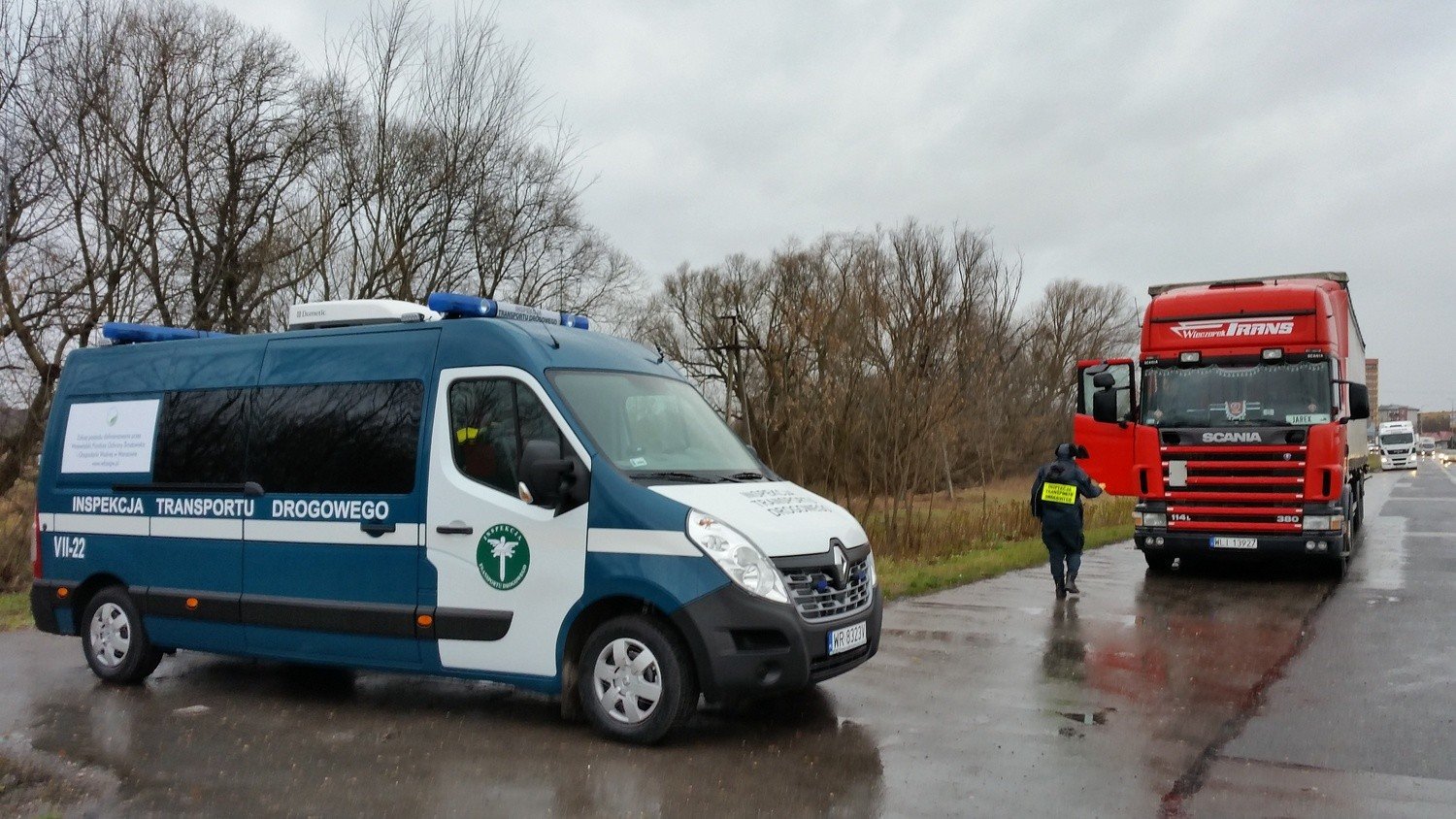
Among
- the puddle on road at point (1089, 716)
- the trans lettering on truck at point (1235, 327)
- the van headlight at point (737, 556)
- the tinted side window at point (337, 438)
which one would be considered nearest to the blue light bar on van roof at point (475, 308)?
the tinted side window at point (337, 438)

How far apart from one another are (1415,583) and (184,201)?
20.8m

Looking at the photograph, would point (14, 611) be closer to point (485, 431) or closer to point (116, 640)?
point (116, 640)

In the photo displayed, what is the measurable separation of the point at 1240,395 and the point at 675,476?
31.9ft

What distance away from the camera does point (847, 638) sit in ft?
21.6

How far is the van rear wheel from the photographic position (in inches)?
317

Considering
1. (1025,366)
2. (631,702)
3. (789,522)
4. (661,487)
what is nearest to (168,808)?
(631,702)

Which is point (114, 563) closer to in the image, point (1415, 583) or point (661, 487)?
point (661, 487)

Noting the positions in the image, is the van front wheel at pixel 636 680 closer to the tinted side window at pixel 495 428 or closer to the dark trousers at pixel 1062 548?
the tinted side window at pixel 495 428

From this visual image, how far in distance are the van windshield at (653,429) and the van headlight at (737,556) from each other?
0.51 m

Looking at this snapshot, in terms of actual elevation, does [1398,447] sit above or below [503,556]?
above

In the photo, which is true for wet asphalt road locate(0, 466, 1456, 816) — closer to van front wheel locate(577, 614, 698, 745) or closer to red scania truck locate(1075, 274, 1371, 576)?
van front wheel locate(577, 614, 698, 745)

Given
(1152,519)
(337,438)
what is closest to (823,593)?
(337,438)

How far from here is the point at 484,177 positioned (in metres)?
25.4

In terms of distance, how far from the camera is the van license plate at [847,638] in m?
6.45
